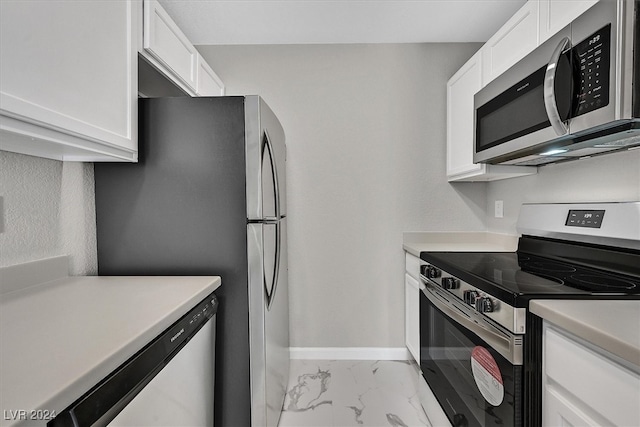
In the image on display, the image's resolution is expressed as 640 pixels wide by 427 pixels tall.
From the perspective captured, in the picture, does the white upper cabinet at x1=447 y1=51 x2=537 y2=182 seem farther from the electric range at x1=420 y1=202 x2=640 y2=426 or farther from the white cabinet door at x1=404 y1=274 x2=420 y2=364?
the white cabinet door at x1=404 y1=274 x2=420 y2=364

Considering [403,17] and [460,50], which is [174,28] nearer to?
[403,17]

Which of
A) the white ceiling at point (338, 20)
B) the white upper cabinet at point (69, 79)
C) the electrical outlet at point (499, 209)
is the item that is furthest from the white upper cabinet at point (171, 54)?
the electrical outlet at point (499, 209)

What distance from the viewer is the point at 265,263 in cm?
169

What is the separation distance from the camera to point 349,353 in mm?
2828

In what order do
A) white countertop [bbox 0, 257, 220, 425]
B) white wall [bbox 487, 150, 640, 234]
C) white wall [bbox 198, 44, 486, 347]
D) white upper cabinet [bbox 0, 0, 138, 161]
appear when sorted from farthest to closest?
1. white wall [bbox 198, 44, 486, 347]
2. white wall [bbox 487, 150, 640, 234]
3. white upper cabinet [bbox 0, 0, 138, 161]
4. white countertop [bbox 0, 257, 220, 425]

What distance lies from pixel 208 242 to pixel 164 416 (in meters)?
0.77

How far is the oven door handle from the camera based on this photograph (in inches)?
43.4

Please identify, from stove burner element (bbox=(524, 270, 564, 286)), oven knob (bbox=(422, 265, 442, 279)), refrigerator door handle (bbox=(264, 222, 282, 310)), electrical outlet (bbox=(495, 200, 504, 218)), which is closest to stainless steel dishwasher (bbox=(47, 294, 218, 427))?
refrigerator door handle (bbox=(264, 222, 282, 310))

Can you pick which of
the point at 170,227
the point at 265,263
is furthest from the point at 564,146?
the point at 170,227

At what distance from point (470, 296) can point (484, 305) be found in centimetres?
13

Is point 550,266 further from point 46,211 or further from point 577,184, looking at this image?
point 46,211

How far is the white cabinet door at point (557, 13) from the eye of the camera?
1.32m

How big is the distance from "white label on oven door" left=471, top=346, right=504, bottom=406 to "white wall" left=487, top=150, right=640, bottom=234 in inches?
34.6

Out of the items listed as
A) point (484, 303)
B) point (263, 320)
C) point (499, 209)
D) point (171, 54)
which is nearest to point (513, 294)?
point (484, 303)
